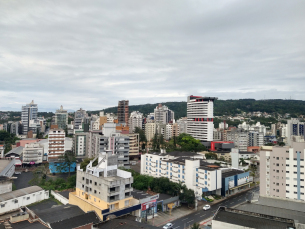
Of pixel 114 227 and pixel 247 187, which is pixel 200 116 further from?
pixel 114 227

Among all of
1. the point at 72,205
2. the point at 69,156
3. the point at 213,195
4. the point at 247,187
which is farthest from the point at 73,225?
the point at 247,187

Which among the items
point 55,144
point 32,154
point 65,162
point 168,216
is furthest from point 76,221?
point 32,154

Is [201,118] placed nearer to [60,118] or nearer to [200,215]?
[200,215]

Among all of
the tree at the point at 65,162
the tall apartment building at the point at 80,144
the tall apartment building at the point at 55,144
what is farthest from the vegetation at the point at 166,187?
the tall apartment building at the point at 80,144

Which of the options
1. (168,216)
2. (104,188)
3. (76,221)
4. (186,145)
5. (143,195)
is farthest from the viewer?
(186,145)

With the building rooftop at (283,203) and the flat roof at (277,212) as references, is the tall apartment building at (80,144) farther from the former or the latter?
the flat roof at (277,212)
